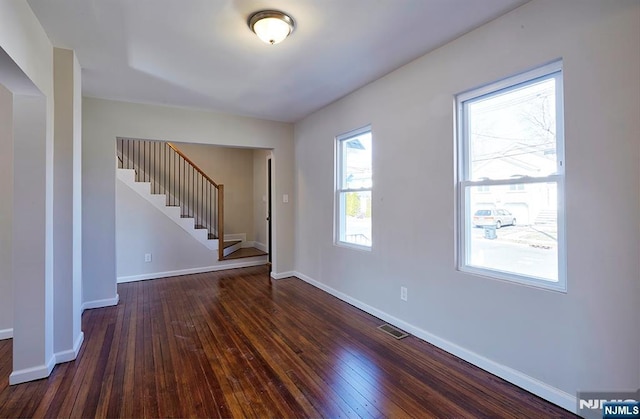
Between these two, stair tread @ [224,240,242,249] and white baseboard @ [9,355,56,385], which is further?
stair tread @ [224,240,242,249]

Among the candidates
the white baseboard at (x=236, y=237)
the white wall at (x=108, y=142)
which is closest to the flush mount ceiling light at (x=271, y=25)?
Answer: the white wall at (x=108, y=142)

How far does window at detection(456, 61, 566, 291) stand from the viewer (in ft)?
6.26

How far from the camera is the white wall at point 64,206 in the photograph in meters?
2.40

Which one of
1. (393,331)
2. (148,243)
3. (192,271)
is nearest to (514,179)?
(393,331)

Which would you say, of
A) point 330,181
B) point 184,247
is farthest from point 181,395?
point 184,247

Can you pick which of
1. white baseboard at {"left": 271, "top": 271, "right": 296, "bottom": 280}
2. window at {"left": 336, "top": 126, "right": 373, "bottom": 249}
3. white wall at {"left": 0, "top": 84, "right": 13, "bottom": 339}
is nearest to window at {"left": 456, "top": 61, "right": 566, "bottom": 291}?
window at {"left": 336, "top": 126, "right": 373, "bottom": 249}

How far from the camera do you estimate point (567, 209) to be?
5.87 ft

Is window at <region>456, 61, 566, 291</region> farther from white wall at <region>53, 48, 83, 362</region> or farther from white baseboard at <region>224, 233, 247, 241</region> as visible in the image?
white baseboard at <region>224, 233, 247, 241</region>

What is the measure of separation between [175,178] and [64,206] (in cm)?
402

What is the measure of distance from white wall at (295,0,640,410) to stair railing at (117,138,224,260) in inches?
157

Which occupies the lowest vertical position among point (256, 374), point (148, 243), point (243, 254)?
point (256, 374)

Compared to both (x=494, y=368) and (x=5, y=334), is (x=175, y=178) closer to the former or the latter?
(x=5, y=334)

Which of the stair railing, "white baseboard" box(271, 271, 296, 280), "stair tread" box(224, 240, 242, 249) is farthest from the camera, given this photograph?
"stair tread" box(224, 240, 242, 249)

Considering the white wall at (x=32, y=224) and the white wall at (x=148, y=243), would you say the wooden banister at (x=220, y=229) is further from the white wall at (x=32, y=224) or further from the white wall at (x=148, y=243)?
the white wall at (x=32, y=224)
